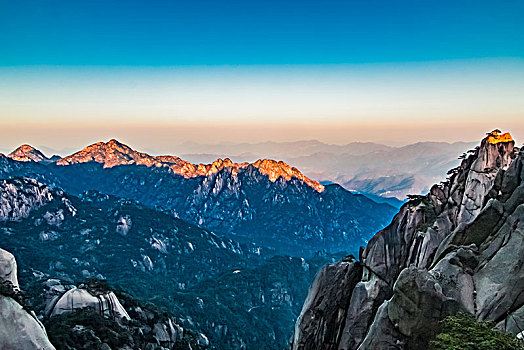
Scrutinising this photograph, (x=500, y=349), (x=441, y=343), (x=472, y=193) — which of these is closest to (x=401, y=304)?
(x=441, y=343)

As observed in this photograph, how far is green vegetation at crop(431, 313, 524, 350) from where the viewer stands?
69.1ft

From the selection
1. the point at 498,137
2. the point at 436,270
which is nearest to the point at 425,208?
the point at 498,137

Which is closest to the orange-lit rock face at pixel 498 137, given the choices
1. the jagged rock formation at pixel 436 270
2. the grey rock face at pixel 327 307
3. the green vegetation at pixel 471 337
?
the jagged rock formation at pixel 436 270

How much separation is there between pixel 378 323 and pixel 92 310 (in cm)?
4841

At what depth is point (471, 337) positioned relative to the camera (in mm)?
22188

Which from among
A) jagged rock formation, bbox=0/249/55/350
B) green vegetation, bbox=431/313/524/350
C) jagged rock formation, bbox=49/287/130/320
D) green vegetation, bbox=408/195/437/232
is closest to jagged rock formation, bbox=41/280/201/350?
jagged rock formation, bbox=49/287/130/320

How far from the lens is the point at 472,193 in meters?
48.0

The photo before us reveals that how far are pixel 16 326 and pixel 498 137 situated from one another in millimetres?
56489

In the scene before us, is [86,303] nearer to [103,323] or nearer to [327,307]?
[103,323]

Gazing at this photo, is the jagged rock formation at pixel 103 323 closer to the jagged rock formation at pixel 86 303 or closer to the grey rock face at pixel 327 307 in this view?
the jagged rock formation at pixel 86 303

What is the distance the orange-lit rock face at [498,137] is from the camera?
5334cm

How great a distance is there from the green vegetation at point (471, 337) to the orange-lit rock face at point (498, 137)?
34.7m

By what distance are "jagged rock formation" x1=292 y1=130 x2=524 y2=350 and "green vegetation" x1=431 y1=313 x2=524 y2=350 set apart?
8.05ft

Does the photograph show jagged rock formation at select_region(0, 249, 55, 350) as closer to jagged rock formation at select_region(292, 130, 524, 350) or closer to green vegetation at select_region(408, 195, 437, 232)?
jagged rock formation at select_region(292, 130, 524, 350)
